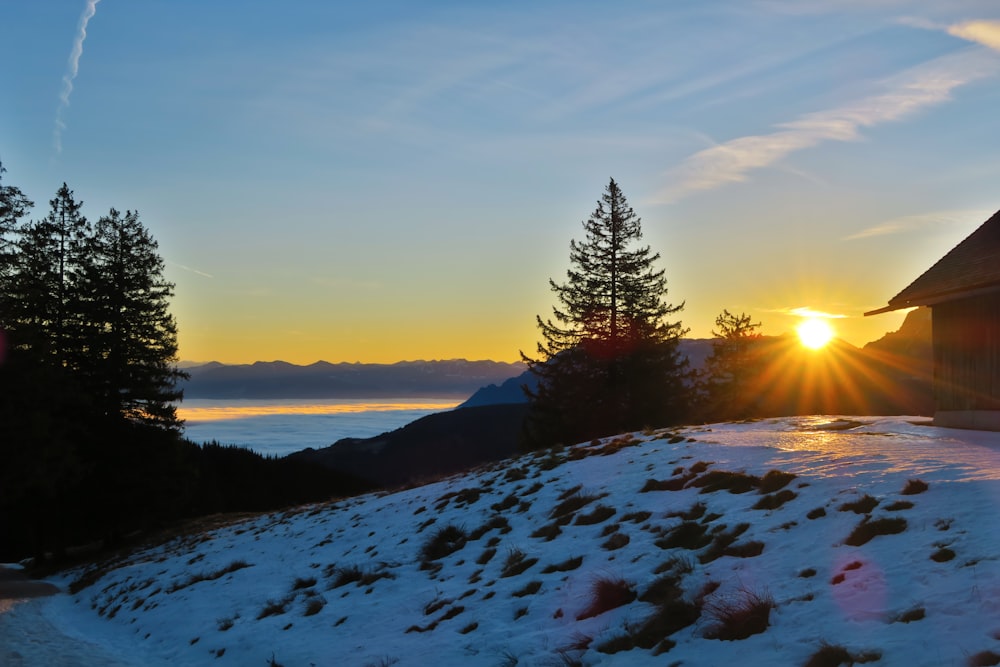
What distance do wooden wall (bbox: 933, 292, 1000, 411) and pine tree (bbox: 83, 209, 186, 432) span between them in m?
29.0

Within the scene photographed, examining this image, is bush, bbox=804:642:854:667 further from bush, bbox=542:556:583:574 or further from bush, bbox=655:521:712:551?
bush, bbox=542:556:583:574

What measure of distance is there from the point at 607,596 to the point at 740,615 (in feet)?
5.85

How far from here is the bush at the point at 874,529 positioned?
294 inches

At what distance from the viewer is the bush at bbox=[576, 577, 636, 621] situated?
25.8ft

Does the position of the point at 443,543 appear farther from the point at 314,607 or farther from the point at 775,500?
the point at 775,500

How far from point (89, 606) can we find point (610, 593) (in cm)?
1556

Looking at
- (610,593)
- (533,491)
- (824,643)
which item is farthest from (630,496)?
(824,643)

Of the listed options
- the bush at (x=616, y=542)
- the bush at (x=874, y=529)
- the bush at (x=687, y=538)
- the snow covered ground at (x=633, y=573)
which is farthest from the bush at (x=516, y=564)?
the bush at (x=874, y=529)

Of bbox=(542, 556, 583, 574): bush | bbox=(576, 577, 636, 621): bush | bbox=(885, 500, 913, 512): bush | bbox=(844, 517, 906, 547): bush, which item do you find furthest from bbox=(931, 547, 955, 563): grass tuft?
bbox=(542, 556, 583, 574): bush

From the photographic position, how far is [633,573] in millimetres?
8492

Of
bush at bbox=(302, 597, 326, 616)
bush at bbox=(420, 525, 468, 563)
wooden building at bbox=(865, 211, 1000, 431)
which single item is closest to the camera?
bush at bbox=(302, 597, 326, 616)

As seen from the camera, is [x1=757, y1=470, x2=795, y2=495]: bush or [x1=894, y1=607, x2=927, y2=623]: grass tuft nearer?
[x1=894, y1=607, x2=927, y2=623]: grass tuft

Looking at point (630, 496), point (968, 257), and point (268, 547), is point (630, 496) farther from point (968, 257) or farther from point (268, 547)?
point (968, 257)

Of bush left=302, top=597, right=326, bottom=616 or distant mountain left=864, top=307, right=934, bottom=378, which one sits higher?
distant mountain left=864, top=307, right=934, bottom=378
